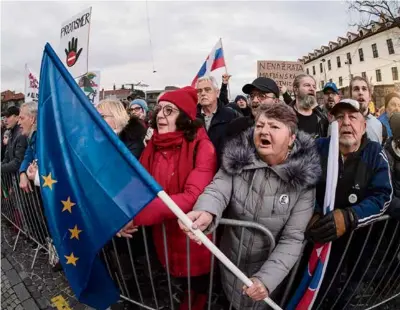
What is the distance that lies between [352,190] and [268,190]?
0.69 meters

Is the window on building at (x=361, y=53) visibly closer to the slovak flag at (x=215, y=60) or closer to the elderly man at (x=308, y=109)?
the slovak flag at (x=215, y=60)

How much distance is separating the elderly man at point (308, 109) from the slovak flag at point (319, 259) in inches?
82.0

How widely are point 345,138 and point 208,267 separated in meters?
1.42

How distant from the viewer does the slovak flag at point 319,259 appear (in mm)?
1896

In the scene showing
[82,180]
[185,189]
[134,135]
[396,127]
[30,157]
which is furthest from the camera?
[30,157]

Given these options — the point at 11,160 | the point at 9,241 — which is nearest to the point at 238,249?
the point at 11,160

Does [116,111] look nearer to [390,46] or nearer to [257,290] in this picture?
[257,290]

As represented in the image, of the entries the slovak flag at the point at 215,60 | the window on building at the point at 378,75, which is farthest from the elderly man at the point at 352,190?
the window on building at the point at 378,75

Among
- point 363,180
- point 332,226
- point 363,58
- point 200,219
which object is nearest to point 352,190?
point 363,180

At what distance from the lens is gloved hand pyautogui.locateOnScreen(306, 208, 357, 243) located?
6.17 ft

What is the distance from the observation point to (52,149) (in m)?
2.08

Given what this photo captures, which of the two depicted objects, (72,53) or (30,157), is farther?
(72,53)

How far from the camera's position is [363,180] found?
7.35 feet

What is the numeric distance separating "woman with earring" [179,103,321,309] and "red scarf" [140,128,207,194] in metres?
0.29
